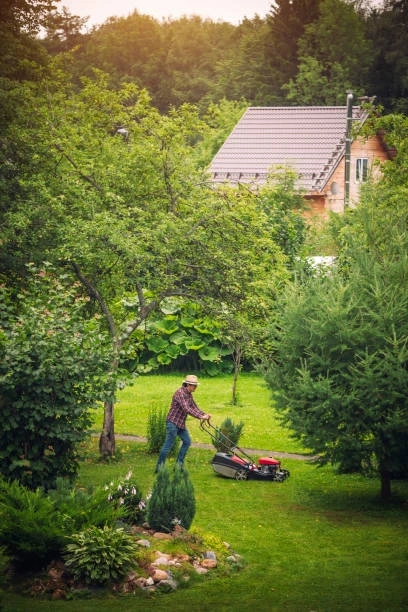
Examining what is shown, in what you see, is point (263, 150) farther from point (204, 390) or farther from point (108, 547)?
point (108, 547)

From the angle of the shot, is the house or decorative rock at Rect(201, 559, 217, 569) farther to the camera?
the house

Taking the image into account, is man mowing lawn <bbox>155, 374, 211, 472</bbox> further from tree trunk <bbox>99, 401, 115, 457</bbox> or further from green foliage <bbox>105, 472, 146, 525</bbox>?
green foliage <bbox>105, 472, 146, 525</bbox>

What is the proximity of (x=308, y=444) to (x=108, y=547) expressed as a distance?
5.52 m

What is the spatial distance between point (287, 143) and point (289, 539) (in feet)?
133

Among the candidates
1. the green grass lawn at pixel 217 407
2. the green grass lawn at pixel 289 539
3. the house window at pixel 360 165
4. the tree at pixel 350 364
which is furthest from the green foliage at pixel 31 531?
the house window at pixel 360 165

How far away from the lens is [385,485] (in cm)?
1852

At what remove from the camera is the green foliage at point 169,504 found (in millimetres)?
14578

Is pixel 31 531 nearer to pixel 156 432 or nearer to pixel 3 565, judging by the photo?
pixel 3 565

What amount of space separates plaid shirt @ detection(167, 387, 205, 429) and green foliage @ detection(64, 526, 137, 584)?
5898mm

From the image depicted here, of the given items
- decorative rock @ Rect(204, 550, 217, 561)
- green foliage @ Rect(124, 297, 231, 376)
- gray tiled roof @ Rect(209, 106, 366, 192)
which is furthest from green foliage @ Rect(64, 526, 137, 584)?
gray tiled roof @ Rect(209, 106, 366, 192)

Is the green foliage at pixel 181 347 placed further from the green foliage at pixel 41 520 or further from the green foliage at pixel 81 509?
the green foliage at pixel 41 520

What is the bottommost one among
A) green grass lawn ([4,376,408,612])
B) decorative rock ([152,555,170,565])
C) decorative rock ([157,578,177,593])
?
green grass lawn ([4,376,408,612])

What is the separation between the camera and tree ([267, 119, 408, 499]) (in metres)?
16.6

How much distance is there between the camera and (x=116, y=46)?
84625mm
